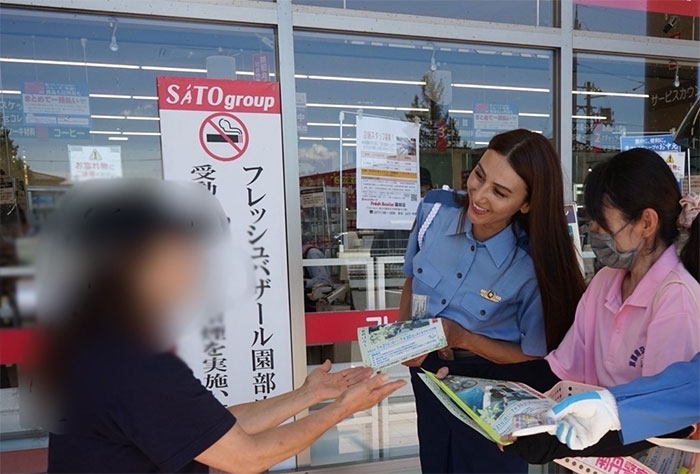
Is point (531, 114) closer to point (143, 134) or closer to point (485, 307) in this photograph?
point (485, 307)

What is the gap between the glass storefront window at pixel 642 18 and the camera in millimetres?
2928

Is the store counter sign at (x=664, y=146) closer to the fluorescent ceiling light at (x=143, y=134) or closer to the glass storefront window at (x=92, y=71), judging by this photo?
the glass storefront window at (x=92, y=71)

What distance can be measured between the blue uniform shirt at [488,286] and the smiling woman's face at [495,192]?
3.3 inches

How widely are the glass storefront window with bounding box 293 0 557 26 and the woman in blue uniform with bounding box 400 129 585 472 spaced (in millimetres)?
1381

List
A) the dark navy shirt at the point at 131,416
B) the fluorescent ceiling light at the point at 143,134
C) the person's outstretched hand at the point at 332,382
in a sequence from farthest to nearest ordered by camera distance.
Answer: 1. the fluorescent ceiling light at the point at 143,134
2. the person's outstretched hand at the point at 332,382
3. the dark navy shirt at the point at 131,416

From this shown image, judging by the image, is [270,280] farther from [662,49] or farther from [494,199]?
[662,49]

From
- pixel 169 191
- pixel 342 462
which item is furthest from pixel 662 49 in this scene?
pixel 169 191

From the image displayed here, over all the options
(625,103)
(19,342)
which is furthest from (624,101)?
(19,342)

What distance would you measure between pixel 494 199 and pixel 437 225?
10.7 inches

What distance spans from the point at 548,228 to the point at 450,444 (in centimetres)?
74

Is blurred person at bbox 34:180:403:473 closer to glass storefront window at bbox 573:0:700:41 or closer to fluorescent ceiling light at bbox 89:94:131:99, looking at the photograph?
fluorescent ceiling light at bbox 89:94:131:99

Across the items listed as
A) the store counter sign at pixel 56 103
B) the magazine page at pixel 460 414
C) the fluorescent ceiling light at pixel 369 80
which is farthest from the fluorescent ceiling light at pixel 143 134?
the magazine page at pixel 460 414

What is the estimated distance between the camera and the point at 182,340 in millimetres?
757

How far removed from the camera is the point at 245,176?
2236mm
